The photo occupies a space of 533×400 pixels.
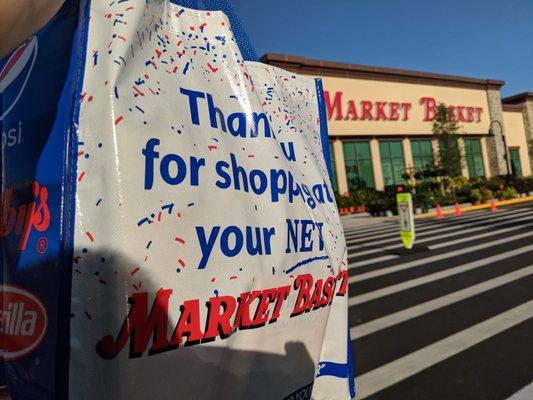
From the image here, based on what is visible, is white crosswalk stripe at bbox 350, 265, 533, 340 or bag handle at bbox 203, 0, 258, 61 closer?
bag handle at bbox 203, 0, 258, 61

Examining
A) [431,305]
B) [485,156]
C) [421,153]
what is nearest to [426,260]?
[431,305]

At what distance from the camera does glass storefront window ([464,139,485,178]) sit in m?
38.5

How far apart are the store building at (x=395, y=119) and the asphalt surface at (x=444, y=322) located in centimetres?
1924

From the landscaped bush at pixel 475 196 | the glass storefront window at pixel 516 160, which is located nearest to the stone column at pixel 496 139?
the glass storefront window at pixel 516 160

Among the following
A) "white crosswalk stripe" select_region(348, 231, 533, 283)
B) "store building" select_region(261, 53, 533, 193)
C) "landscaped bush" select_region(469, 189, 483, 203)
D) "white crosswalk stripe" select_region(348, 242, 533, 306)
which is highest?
"store building" select_region(261, 53, 533, 193)

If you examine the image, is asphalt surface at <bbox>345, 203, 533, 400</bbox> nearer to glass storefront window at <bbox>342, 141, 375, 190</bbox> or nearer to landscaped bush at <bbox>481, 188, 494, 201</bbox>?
landscaped bush at <bbox>481, 188, 494, 201</bbox>

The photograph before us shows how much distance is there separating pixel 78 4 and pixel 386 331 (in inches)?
200

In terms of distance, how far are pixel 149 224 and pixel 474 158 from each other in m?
42.4

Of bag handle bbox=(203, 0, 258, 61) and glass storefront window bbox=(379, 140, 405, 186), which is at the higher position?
glass storefront window bbox=(379, 140, 405, 186)

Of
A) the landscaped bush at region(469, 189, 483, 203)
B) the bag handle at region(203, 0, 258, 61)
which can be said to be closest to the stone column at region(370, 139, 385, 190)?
the landscaped bush at region(469, 189, 483, 203)

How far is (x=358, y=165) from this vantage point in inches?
1245

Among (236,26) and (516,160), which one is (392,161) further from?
(236,26)

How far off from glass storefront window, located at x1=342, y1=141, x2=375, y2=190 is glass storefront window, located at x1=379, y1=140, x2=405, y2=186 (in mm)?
1286

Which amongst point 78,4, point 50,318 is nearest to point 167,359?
point 50,318
